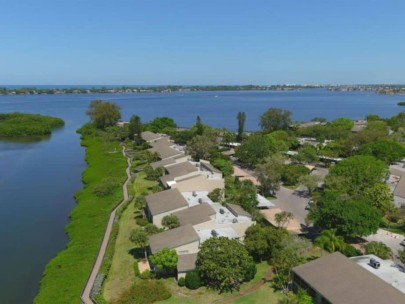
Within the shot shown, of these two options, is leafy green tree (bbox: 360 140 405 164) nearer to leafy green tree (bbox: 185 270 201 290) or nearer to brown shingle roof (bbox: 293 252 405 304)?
brown shingle roof (bbox: 293 252 405 304)

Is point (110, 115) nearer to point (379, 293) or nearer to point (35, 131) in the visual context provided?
point (35, 131)

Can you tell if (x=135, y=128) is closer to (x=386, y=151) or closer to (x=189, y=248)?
(x=386, y=151)

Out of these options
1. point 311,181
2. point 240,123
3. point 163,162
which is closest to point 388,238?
point 311,181

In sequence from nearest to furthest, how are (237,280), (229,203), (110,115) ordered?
(237,280), (229,203), (110,115)

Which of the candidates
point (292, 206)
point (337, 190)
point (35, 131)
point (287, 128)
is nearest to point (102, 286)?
point (292, 206)

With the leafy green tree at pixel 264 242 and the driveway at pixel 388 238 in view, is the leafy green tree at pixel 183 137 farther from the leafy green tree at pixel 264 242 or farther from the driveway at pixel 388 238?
the leafy green tree at pixel 264 242
